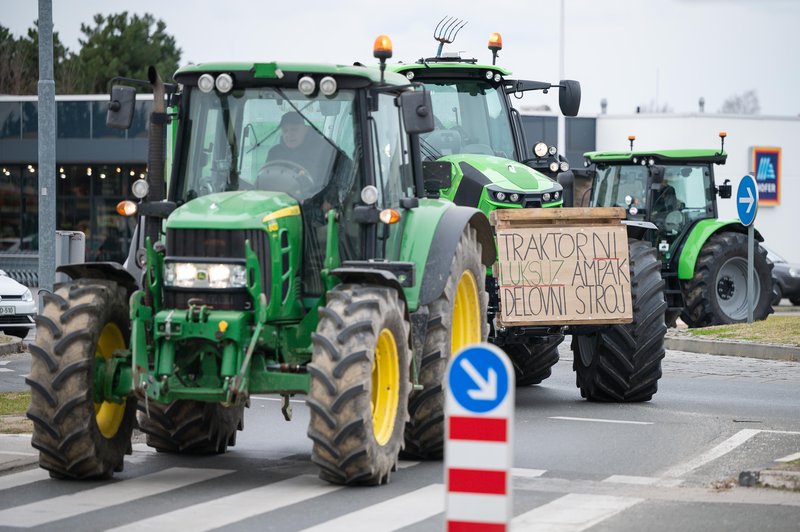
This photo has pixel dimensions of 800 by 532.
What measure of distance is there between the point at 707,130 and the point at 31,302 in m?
31.0

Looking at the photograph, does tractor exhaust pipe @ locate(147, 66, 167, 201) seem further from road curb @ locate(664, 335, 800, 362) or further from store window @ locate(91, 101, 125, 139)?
store window @ locate(91, 101, 125, 139)

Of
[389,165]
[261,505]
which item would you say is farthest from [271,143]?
[261,505]

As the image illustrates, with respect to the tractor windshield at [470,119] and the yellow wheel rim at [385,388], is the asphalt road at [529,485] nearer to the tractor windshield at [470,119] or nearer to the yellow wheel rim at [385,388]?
the yellow wheel rim at [385,388]

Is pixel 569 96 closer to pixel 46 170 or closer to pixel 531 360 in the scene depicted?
pixel 531 360

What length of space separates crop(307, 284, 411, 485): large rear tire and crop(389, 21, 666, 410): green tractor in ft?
14.5

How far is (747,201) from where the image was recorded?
25.1 metres

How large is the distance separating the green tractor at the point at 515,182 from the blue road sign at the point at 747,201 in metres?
8.72

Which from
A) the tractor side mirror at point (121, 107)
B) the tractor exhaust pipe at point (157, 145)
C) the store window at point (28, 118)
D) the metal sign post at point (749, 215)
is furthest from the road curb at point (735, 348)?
the store window at point (28, 118)

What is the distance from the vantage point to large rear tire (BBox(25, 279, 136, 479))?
1022 centimetres

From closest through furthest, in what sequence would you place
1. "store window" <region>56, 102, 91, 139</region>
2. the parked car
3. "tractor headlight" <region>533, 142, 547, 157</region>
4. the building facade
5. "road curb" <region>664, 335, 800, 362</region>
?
"tractor headlight" <region>533, 142, 547, 157</region> < "road curb" <region>664, 335, 800, 362</region> < the parked car < "store window" <region>56, 102, 91, 139</region> < the building facade

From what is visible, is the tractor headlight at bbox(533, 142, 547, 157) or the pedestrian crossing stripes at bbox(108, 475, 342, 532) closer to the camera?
the pedestrian crossing stripes at bbox(108, 475, 342, 532)

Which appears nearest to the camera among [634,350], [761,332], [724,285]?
[634,350]

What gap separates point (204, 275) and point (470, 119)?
20.6 feet

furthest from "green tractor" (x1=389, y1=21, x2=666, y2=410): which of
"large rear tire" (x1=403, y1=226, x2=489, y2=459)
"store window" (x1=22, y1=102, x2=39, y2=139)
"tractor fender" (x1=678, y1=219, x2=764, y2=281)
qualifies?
"store window" (x1=22, y1=102, x2=39, y2=139)
